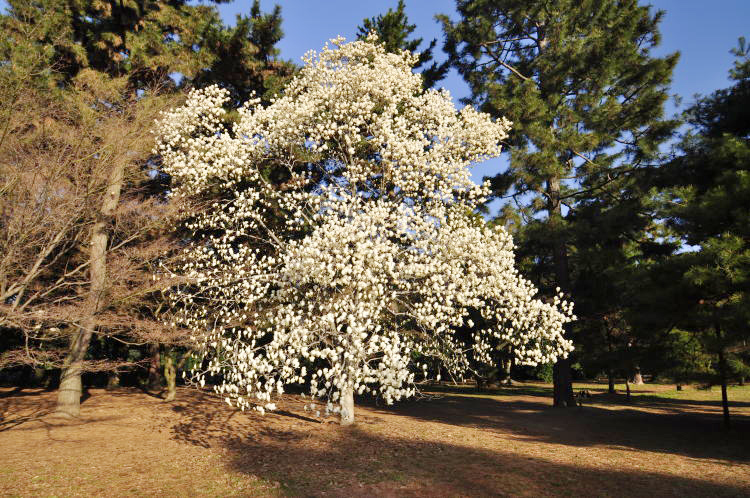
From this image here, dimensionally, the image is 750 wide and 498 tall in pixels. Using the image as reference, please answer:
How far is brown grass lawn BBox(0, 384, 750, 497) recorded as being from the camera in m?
6.89

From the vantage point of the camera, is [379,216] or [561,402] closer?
[379,216]

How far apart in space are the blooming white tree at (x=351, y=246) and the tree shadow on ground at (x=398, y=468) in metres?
1.08

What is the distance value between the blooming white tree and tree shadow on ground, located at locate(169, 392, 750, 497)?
3.54 feet

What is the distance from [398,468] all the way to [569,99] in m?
15.7

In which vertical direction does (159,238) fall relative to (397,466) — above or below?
above

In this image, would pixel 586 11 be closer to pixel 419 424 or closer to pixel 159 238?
pixel 419 424

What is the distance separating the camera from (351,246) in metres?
9.51

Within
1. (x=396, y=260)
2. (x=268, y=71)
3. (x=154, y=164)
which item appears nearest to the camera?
(x=396, y=260)

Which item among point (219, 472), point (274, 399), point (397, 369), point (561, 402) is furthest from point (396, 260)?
point (561, 402)

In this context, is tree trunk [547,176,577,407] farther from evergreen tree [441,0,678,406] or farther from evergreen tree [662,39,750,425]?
evergreen tree [662,39,750,425]

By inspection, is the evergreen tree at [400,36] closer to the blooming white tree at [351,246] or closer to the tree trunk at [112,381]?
the blooming white tree at [351,246]

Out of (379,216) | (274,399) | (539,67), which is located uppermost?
(539,67)

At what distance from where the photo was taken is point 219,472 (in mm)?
7500

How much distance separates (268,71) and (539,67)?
10.9 meters
